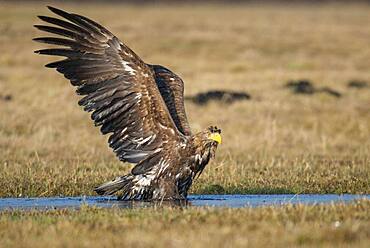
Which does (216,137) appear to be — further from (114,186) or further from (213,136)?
(114,186)

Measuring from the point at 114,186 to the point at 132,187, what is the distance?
0.24 m

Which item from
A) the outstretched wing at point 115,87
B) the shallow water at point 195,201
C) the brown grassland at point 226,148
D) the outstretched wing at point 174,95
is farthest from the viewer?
the outstretched wing at point 174,95

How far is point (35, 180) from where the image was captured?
1273cm

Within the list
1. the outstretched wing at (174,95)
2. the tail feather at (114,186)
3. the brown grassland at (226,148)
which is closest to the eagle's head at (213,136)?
the outstretched wing at (174,95)

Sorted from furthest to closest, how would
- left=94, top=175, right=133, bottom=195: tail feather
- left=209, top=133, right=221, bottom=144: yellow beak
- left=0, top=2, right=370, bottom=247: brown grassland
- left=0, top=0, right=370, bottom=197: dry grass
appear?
left=0, top=0, right=370, bottom=197: dry grass < left=94, top=175, right=133, bottom=195: tail feather < left=209, top=133, right=221, bottom=144: yellow beak < left=0, top=2, right=370, bottom=247: brown grassland

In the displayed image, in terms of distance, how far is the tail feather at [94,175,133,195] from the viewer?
37.6ft

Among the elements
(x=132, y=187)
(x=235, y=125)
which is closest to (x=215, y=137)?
(x=132, y=187)

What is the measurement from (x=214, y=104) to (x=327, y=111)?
2.61m

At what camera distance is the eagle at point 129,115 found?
37.1 feet

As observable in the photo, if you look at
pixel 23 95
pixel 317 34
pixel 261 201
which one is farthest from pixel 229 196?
pixel 317 34

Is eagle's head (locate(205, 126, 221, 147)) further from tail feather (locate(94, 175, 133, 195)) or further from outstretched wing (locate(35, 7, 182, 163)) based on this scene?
tail feather (locate(94, 175, 133, 195))

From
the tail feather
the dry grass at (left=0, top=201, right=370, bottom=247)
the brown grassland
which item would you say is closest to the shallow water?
the tail feather

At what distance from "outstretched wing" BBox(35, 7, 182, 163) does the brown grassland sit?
1.25m

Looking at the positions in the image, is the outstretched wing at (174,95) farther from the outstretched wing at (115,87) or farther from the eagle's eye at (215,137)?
the eagle's eye at (215,137)
